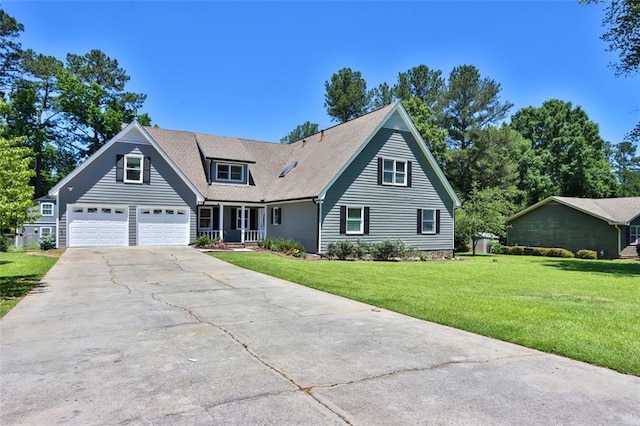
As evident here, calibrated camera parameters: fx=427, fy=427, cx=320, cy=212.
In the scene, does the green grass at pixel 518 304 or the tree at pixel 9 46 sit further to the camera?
the tree at pixel 9 46

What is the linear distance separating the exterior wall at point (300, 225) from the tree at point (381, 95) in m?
24.8

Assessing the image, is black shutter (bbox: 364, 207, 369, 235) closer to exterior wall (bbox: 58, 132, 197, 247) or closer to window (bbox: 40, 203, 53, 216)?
exterior wall (bbox: 58, 132, 197, 247)

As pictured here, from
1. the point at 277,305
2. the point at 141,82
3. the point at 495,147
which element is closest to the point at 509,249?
the point at 495,147

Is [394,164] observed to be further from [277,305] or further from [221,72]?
[277,305]

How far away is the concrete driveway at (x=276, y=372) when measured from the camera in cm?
381

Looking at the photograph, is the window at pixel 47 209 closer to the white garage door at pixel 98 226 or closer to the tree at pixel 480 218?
the white garage door at pixel 98 226

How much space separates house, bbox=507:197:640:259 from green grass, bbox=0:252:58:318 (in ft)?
117

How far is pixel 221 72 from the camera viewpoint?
68.9 feet

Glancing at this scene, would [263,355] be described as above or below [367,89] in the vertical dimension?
below

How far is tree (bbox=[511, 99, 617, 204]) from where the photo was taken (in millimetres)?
47625

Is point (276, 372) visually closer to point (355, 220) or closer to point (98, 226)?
point (355, 220)

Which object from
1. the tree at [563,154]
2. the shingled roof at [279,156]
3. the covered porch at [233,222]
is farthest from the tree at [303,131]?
the covered porch at [233,222]

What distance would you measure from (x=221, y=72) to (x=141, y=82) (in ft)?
90.4

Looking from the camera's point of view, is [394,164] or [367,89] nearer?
[394,164]
